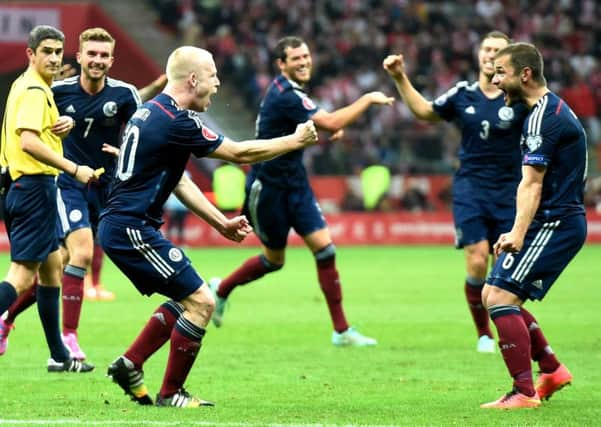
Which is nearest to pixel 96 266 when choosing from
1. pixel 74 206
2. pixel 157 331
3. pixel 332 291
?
pixel 332 291

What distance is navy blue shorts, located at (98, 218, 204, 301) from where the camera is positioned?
7.82 metres

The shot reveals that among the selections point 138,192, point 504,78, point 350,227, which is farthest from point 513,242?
point 350,227

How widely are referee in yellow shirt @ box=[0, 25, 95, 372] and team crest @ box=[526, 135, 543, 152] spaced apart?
10.6 ft

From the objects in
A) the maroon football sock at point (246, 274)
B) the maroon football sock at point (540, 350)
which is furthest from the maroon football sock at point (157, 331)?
the maroon football sock at point (246, 274)

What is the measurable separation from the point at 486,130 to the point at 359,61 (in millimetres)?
21924

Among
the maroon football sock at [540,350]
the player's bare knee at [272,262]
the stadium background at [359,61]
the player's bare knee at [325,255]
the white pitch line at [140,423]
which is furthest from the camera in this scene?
the stadium background at [359,61]

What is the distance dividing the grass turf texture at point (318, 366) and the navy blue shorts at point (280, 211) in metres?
1.00

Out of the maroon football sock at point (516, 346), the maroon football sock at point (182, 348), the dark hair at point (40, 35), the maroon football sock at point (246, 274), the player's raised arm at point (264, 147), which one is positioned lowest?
the maroon football sock at point (246, 274)

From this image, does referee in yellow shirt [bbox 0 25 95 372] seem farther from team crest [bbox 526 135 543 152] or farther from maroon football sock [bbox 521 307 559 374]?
maroon football sock [bbox 521 307 559 374]

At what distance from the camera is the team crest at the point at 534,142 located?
25.9 ft

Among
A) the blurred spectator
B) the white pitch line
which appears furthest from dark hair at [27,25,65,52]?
the blurred spectator

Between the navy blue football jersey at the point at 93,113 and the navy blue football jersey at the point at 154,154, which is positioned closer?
the navy blue football jersey at the point at 154,154

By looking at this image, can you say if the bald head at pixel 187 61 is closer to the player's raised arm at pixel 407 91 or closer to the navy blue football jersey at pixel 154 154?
the navy blue football jersey at pixel 154 154

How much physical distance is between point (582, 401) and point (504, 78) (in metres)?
2.15
